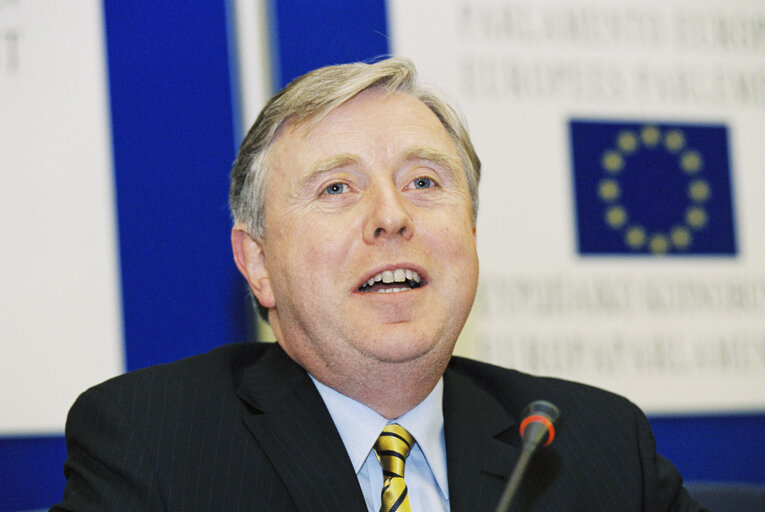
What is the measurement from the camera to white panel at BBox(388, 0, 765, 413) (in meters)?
3.33

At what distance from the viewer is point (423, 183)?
87.0 inches

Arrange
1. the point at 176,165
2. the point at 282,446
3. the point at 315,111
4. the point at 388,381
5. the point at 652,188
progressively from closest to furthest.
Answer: the point at 282,446, the point at 388,381, the point at 315,111, the point at 176,165, the point at 652,188

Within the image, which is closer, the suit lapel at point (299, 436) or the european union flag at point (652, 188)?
the suit lapel at point (299, 436)

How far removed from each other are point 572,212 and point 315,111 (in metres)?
1.54

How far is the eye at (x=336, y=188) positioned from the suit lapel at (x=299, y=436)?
0.41m

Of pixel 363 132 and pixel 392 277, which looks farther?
pixel 363 132

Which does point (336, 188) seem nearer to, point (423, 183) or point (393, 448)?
point (423, 183)

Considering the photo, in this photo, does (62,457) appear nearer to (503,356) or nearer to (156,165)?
(156,165)

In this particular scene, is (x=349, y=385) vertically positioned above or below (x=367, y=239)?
below

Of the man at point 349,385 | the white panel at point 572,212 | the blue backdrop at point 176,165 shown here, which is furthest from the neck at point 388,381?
the white panel at point 572,212

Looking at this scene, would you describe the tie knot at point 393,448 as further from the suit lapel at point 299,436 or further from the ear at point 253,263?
the ear at point 253,263

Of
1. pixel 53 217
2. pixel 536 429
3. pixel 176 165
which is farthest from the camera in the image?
pixel 176 165

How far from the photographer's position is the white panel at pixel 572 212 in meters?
3.33

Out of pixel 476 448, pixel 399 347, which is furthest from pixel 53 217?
pixel 476 448
